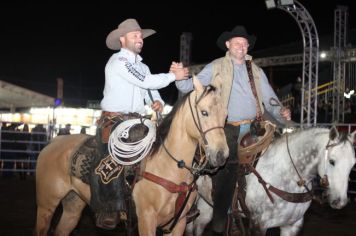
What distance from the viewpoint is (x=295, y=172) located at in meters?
5.21

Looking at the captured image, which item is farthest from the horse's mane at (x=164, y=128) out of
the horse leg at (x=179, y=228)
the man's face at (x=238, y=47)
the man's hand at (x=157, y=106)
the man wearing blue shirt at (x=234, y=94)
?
the man's face at (x=238, y=47)

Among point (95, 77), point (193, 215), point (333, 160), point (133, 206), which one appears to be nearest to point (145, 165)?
point (133, 206)

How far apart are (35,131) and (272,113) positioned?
12.1m

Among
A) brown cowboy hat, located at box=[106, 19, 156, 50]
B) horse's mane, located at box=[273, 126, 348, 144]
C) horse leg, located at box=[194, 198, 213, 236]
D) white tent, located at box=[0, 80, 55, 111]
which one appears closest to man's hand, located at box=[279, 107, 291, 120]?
horse's mane, located at box=[273, 126, 348, 144]

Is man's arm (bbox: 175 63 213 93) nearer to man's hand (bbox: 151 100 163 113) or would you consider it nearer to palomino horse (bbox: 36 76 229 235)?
man's hand (bbox: 151 100 163 113)

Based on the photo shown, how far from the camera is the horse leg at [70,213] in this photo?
17.5 feet

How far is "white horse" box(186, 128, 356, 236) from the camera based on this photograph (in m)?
A: 4.89

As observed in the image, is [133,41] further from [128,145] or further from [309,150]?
[309,150]

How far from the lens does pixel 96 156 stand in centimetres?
489

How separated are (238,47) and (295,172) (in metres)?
1.51

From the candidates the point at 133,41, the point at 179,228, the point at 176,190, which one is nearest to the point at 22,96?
the point at 133,41

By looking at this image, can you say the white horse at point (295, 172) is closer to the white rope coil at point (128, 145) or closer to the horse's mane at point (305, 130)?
the horse's mane at point (305, 130)

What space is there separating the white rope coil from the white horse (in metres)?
1.45

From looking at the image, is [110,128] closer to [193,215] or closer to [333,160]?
[193,215]
